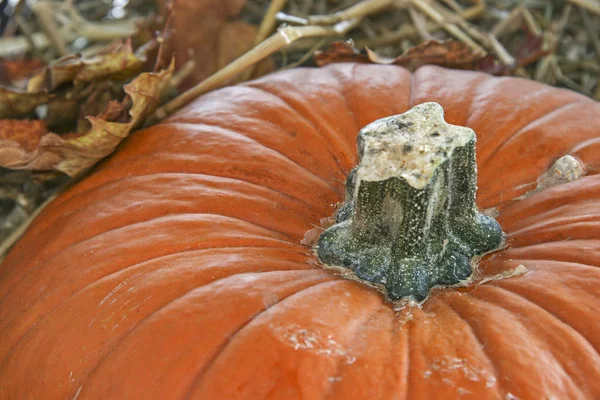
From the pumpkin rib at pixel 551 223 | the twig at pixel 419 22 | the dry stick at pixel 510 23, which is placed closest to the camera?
the pumpkin rib at pixel 551 223

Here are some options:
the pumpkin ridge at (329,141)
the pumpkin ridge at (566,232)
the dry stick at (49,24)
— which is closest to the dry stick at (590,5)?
the pumpkin ridge at (329,141)

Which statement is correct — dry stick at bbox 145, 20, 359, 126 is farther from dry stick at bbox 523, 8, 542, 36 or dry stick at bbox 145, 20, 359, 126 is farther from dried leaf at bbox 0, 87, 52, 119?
dry stick at bbox 523, 8, 542, 36

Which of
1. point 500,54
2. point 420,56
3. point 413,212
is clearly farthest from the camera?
point 500,54

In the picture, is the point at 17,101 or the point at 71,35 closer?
the point at 17,101

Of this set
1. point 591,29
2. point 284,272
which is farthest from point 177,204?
point 591,29

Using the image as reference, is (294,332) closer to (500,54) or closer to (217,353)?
(217,353)

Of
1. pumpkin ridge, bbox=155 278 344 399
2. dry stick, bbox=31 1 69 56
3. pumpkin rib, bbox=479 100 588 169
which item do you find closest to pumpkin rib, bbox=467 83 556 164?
pumpkin rib, bbox=479 100 588 169

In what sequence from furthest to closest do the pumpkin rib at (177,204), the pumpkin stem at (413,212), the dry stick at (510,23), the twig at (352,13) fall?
the dry stick at (510,23), the twig at (352,13), the pumpkin rib at (177,204), the pumpkin stem at (413,212)

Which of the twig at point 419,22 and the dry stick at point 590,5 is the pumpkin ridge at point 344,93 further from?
the dry stick at point 590,5
